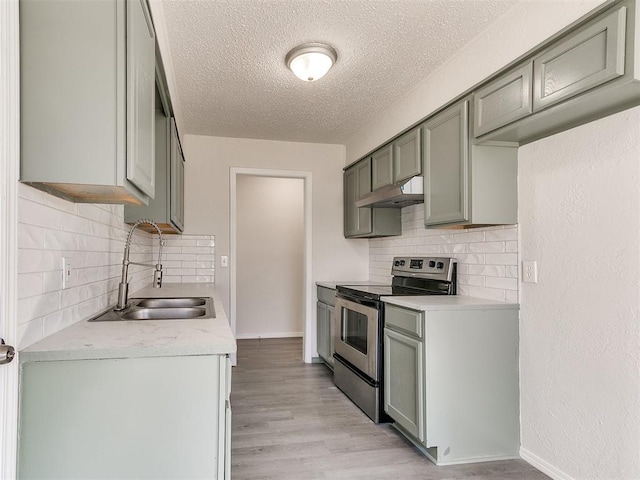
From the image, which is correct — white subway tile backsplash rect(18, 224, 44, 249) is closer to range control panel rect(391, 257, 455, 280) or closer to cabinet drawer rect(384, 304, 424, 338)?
cabinet drawer rect(384, 304, 424, 338)

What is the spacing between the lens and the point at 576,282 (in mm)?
2033

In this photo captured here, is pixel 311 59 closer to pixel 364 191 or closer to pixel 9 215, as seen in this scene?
pixel 364 191

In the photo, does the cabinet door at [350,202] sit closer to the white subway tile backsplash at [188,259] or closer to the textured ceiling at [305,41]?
the textured ceiling at [305,41]

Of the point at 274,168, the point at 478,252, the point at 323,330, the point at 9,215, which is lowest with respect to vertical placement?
the point at 323,330

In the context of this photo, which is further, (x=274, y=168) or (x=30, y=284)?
(x=274, y=168)

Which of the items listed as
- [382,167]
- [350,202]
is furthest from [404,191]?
[350,202]

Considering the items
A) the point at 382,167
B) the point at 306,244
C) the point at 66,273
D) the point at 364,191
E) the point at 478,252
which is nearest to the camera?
the point at 66,273

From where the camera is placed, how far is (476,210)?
2348mm

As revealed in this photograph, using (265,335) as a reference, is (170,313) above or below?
above

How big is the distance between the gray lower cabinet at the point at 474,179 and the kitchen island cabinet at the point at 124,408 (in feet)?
5.32

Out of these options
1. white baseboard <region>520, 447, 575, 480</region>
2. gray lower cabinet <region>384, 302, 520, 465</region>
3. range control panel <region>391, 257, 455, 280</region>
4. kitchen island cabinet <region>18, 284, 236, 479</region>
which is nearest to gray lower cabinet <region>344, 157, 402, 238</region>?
range control panel <region>391, 257, 455, 280</region>

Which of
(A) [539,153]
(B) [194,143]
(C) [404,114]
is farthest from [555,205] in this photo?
(B) [194,143]

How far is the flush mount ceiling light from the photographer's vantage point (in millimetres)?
2508

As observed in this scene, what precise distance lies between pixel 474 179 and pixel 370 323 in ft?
3.91
